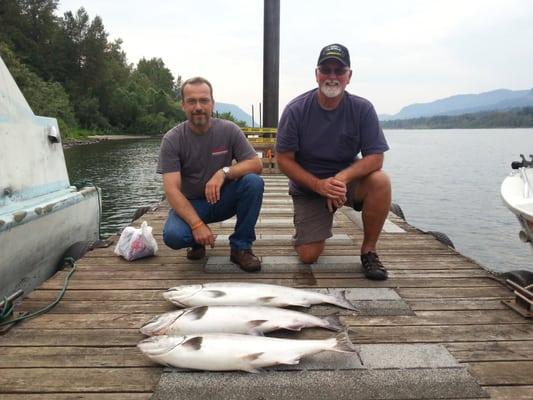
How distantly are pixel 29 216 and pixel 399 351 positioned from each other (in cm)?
350

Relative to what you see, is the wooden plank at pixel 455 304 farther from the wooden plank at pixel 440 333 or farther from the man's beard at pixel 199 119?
the man's beard at pixel 199 119

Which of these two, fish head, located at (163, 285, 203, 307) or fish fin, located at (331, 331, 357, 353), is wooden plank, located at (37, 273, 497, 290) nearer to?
fish head, located at (163, 285, 203, 307)

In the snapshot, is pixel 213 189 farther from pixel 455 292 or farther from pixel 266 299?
pixel 455 292

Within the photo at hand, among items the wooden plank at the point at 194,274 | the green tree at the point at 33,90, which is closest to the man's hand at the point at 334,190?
the wooden plank at the point at 194,274

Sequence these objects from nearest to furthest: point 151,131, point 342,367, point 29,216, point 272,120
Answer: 1. point 342,367
2. point 29,216
3. point 272,120
4. point 151,131

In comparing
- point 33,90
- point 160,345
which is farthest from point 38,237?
point 33,90

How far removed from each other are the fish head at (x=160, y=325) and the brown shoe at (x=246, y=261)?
1191 millimetres

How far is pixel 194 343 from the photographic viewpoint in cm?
231

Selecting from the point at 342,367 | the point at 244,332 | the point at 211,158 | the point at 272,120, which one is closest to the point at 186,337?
the point at 244,332

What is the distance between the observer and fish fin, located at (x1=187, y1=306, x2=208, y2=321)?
2.61 metres

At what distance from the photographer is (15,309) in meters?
3.09

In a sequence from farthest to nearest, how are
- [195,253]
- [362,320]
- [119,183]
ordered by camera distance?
[119,183] → [195,253] → [362,320]

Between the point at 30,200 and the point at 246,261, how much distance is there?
243cm

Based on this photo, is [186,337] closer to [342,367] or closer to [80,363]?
[80,363]
